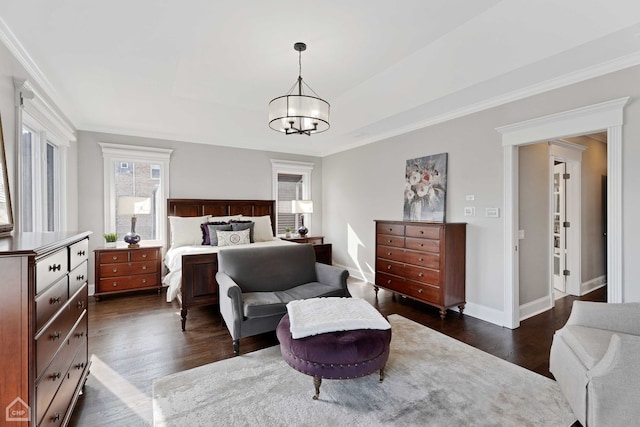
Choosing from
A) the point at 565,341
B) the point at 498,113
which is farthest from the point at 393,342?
the point at 498,113

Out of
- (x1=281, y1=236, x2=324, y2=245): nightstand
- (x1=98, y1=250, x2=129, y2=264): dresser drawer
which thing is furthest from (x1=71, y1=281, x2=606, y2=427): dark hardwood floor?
(x1=281, y1=236, x2=324, y2=245): nightstand

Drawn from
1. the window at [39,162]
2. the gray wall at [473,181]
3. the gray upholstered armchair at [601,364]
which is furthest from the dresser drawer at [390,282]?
the window at [39,162]

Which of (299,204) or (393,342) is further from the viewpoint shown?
(299,204)

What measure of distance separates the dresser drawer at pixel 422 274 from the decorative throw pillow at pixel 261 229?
8.05ft

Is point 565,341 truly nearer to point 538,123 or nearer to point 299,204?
point 538,123

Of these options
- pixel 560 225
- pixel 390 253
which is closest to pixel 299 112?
pixel 390 253

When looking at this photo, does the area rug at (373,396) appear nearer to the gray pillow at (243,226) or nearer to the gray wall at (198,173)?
the gray pillow at (243,226)

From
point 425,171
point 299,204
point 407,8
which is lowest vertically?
point 299,204

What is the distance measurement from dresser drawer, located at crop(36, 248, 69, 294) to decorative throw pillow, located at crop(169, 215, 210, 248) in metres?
3.08

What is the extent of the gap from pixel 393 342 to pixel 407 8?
2.97 meters

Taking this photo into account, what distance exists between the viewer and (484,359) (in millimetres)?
2641

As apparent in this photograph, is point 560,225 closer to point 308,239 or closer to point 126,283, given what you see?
point 308,239

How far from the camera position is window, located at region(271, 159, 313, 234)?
6.29 metres

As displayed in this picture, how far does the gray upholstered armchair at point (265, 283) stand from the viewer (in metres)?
2.74
